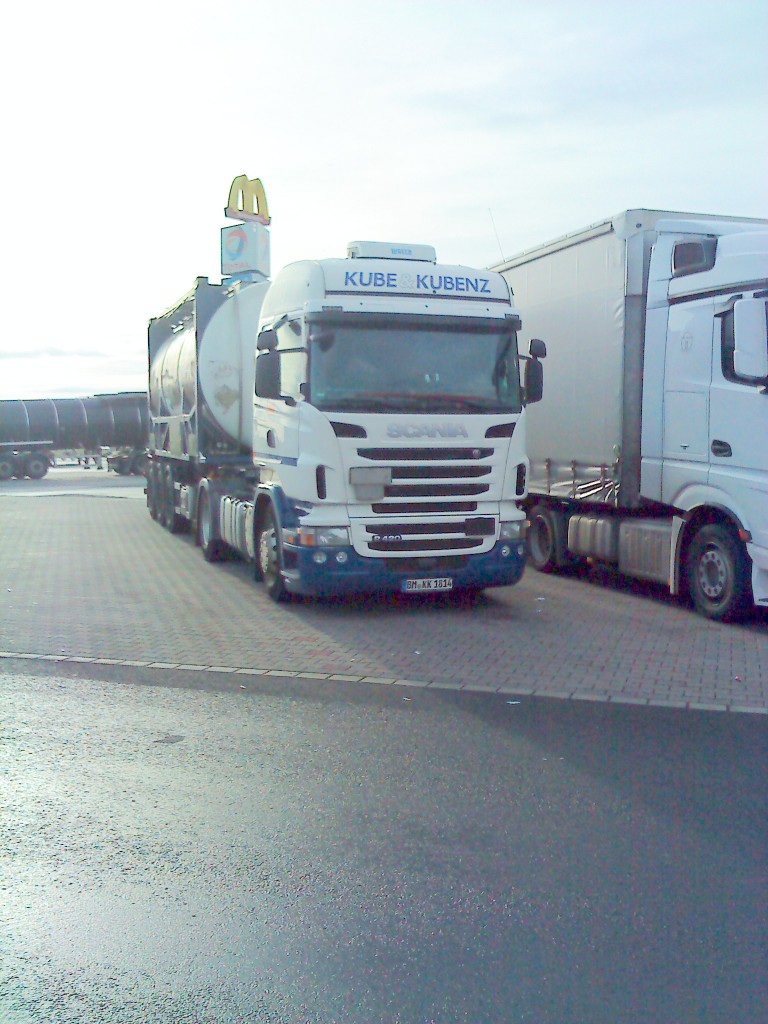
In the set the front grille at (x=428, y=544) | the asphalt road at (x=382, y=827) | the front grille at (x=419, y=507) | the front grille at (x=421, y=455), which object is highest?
the front grille at (x=421, y=455)

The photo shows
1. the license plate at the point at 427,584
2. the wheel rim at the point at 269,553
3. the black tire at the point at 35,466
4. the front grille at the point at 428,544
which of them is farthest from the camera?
the black tire at the point at 35,466

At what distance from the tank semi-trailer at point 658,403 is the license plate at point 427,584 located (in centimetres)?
232

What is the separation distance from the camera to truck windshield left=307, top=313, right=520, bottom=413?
34.7ft

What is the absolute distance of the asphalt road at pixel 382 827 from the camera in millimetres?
3660

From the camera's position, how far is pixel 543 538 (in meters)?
14.3

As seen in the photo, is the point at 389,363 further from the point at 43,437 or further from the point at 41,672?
the point at 43,437

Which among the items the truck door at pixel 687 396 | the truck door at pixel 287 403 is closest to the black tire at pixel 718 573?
the truck door at pixel 687 396

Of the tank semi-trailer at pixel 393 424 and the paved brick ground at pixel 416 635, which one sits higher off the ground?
the tank semi-trailer at pixel 393 424

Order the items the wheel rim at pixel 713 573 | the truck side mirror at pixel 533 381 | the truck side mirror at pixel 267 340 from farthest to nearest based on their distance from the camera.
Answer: the truck side mirror at pixel 267 340, the truck side mirror at pixel 533 381, the wheel rim at pixel 713 573

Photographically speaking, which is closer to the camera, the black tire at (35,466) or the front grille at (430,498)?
the front grille at (430,498)

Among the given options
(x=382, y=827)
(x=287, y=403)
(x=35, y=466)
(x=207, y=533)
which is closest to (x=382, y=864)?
(x=382, y=827)

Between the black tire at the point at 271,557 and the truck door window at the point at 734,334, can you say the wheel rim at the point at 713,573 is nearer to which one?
the truck door window at the point at 734,334

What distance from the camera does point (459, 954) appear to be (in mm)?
3855

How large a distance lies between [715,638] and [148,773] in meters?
5.88
